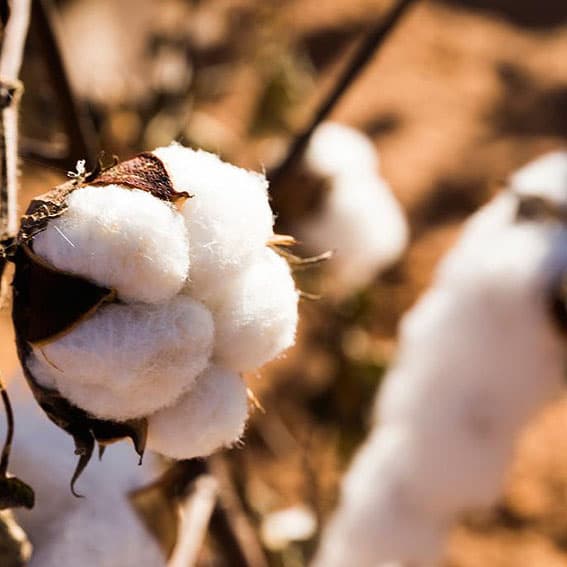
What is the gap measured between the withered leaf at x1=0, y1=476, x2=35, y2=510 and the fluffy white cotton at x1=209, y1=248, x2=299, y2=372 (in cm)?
13

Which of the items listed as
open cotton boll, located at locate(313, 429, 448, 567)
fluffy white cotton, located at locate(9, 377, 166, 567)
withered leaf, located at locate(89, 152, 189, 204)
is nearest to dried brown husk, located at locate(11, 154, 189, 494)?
withered leaf, located at locate(89, 152, 189, 204)

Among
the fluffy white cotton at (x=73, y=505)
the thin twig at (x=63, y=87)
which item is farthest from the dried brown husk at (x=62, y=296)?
the thin twig at (x=63, y=87)

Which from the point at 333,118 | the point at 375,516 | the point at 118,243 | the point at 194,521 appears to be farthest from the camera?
the point at 333,118

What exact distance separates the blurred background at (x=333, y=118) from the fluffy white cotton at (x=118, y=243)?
1.80 feet

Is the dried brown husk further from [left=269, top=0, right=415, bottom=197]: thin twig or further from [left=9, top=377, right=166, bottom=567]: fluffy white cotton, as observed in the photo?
[left=269, top=0, right=415, bottom=197]: thin twig

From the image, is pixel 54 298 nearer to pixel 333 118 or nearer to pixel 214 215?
pixel 214 215

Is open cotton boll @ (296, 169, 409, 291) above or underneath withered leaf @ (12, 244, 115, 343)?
underneath

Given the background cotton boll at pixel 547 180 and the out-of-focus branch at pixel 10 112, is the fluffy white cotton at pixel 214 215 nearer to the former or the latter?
the out-of-focus branch at pixel 10 112

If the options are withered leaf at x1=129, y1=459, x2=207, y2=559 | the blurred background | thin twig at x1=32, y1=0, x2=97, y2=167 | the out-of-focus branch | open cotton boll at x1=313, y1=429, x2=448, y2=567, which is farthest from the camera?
the blurred background

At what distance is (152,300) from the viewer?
456 mm

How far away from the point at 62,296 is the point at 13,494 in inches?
5.3

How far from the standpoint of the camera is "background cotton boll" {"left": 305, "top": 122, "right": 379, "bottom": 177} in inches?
54.5

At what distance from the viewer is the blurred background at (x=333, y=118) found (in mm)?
1582

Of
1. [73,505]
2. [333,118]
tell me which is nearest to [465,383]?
[73,505]
